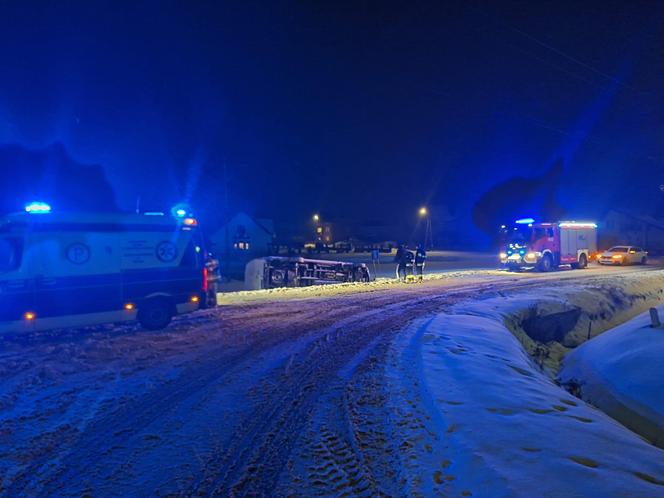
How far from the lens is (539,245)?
25.7 meters

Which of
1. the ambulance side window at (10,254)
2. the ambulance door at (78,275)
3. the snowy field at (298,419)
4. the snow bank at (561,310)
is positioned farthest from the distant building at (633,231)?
the ambulance side window at (10,254)

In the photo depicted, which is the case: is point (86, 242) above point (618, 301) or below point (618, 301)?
above

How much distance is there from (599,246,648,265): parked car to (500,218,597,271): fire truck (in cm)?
639

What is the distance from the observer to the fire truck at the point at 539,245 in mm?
→ 25547

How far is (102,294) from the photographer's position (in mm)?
8984

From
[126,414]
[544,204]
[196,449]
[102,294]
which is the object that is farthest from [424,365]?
[544,204]

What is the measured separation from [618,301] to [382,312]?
1130 centimetres

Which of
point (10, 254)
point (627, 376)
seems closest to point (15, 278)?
point (10, 254)

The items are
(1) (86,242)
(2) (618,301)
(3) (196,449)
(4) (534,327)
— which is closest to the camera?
(3) (196,449)

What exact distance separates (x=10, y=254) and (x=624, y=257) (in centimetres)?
3582

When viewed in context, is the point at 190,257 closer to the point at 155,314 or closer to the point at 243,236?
the point at 155,314

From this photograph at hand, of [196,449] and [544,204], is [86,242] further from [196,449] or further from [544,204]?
[544,204]

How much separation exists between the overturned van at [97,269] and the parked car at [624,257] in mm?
31630

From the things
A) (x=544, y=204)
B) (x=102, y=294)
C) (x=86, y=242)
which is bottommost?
(x=102, y=294)
